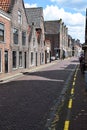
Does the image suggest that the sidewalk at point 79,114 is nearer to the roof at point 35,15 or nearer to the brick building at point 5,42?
the brick building at point 5,42

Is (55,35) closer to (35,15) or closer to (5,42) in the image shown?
(35,15)

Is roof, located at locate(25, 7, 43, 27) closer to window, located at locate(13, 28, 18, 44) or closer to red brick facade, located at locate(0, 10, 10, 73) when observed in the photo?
window, located at locate(13, 28, 18, 44)

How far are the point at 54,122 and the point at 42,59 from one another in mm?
50309

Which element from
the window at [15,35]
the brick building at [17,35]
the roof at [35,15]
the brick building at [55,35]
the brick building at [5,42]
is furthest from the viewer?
the brick building at [55,35]

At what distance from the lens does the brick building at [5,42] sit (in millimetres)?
31305

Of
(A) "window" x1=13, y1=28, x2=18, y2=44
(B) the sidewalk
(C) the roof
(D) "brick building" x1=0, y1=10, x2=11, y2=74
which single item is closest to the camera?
(B) the sidewalk

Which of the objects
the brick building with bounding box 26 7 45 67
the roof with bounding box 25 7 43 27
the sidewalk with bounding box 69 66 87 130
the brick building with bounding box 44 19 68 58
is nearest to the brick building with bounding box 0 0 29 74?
the brick building with bounding box 26 7 45 67

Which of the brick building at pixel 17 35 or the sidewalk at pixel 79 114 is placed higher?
the brick building at pixel 17 35

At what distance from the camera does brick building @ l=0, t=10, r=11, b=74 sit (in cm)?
3130

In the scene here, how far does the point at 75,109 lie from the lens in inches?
484

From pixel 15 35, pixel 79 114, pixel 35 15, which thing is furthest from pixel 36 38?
pixel 79 114

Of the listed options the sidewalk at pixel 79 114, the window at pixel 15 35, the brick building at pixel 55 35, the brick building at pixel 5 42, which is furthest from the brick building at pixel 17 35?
the brick building at pixel 55 35

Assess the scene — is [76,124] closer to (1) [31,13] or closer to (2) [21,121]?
(2) [21,121]

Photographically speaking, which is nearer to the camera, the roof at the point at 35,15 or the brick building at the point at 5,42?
the brick building at the point at 5,42
